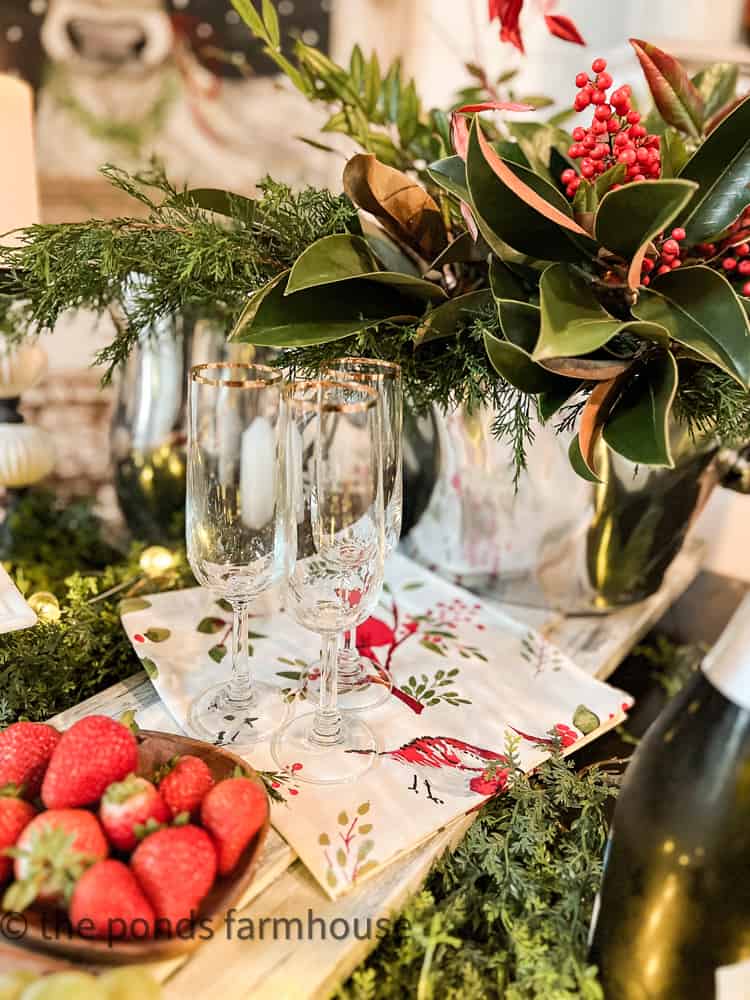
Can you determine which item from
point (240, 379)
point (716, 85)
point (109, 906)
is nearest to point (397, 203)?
point (240, 379)

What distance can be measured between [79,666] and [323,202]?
447 millimetres

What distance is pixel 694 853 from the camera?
398 millimetres

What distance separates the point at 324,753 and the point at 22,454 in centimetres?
57

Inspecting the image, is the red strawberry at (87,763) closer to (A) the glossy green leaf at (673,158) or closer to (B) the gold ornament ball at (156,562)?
(B) the gold ornament ball at (156,562)

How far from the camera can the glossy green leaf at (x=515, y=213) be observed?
47 centimetres

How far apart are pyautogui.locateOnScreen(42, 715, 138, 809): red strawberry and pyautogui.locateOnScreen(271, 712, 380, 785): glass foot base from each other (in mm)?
153

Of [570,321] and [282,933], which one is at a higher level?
[570,321]

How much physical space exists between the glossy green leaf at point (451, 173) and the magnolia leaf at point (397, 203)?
46 millimetres

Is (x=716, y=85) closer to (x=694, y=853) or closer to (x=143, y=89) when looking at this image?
(x=694, y=853)

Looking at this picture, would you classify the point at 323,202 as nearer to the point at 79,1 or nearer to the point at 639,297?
the point at 639,297

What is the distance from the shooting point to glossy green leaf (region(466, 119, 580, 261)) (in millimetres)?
466

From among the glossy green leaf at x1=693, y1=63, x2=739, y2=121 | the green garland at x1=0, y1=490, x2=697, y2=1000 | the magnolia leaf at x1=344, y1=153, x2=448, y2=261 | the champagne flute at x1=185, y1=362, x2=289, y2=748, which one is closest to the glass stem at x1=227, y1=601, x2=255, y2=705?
the champagne flute at x1=185, y1=362, x2=289, y2=748

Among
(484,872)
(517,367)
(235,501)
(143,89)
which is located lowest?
(484,872)

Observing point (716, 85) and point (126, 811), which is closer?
point (126, 811)
